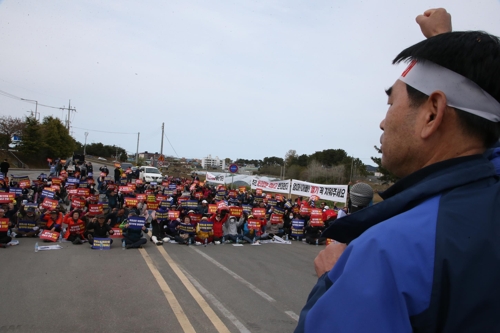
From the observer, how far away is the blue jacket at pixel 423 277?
68 centimetres

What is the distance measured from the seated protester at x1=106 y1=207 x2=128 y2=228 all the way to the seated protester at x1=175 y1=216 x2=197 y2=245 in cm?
242

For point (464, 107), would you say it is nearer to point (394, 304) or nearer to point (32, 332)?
point (394, 304)

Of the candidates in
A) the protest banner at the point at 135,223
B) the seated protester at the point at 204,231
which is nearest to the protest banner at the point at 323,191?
the seated protester at the point at 204,231

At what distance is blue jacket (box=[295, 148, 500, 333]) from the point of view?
679mm

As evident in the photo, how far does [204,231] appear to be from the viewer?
12344 mm

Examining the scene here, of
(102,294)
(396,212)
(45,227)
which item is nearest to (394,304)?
(396,212)

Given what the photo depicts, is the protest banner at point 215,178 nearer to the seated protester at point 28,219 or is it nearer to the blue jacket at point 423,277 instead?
the seated protester at point 28,219

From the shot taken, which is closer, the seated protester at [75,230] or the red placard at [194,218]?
the seated protester at [75,230]

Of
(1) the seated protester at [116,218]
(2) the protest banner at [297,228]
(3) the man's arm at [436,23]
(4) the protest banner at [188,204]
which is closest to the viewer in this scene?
(3) the man's arm at [436,23]

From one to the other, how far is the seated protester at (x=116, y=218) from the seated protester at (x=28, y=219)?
223cm

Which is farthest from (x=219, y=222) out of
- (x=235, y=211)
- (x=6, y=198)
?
(x=6, y=198)

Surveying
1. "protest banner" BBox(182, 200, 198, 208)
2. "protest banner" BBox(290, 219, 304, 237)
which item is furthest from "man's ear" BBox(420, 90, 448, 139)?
"protest banner" BBox(182, 200, 198, 208)

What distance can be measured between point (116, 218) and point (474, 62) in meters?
13.5

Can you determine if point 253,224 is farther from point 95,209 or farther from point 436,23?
point 436,23
